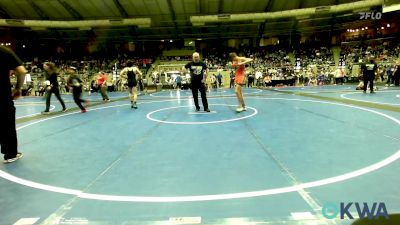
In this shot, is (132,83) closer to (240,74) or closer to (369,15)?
(240,74)

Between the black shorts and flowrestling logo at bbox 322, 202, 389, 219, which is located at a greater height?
the black shorts

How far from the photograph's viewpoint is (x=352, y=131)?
5.94 metres

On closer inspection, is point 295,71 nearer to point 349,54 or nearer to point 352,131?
point 349,54

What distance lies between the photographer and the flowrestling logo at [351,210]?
8.08 feet

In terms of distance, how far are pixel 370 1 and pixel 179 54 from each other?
24.1m

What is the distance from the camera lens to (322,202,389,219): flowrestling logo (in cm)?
246

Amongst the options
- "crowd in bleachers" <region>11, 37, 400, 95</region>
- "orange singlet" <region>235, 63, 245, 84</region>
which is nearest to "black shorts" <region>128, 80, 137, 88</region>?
"orange singlet" <region>235, 63, 245, 84</region>

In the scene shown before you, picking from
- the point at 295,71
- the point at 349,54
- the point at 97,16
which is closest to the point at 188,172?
the point at 295,71

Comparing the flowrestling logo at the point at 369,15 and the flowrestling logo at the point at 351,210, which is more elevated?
the flowrestling logo at the point at 369,15

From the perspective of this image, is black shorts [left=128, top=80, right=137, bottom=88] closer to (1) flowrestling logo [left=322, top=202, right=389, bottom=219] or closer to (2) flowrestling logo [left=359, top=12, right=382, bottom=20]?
(1) flowrestling logo [left=322, top=202, right=389, bottom=219]

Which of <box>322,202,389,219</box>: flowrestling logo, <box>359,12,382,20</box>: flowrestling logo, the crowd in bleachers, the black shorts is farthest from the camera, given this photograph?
<box>359,12,382,20</box>: flowrestling logo

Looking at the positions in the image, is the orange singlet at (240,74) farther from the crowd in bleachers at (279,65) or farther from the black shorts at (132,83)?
the crowd in bleachers at (279,65)

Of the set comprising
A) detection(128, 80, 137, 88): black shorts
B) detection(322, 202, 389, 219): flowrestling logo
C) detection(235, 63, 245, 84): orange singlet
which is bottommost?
detection(322, 202, 389, 219): flowrestling logo

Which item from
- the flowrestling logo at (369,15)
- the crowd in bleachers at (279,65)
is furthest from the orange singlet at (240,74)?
the flowrestling logo at (369,15)
